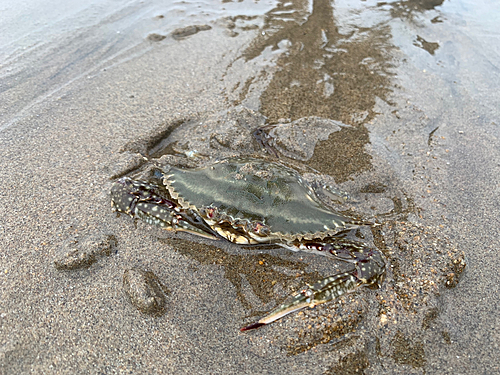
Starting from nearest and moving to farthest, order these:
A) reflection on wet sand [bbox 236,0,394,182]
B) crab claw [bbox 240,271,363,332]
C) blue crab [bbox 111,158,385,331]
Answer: crab claw [bbox 240,271,363,332]
blue crab [bbox 111,158,385,331]
reflection on wet sand [bbox 236,0,394,182]

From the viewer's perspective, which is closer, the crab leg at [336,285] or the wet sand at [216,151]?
the wet sand at [216,151]

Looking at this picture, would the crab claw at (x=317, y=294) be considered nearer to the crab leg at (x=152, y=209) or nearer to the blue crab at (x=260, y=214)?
the blue crab at (x=260, y=214)

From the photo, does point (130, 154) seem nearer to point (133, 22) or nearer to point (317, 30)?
point (133, 22)

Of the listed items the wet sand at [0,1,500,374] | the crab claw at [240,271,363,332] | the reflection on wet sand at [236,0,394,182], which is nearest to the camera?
the wet sand at [0,1,500,374]

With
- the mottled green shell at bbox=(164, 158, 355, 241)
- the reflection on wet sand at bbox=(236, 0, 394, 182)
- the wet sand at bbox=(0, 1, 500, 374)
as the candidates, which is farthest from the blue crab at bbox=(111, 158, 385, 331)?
the reflection on wet sand at bbox=(236, 0, 394, 182)

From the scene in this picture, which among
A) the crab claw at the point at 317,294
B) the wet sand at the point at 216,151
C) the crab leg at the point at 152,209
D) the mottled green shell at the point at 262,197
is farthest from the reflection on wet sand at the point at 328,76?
the crab leg at the point at 152,209

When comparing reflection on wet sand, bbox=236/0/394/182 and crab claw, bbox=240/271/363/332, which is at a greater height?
reflection on wet sand, bbox=236/0/394/182

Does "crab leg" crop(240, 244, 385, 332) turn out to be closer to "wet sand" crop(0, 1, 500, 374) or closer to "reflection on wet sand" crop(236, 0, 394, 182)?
"wet sand" crop(0, 1, 500, 374)

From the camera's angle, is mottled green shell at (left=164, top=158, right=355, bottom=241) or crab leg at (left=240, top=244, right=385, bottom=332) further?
mottled green shell at (left=164, top=158, right=355, bottom=241)
